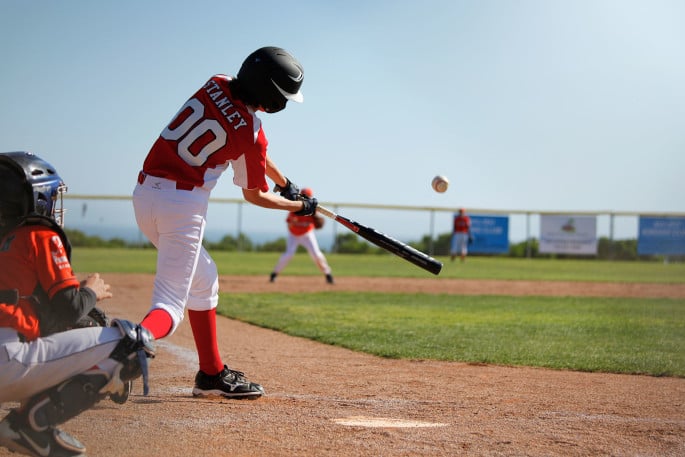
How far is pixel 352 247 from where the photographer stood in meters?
31.3

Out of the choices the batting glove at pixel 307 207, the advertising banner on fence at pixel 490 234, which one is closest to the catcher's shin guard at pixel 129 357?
the batting glove at pixel 307 207

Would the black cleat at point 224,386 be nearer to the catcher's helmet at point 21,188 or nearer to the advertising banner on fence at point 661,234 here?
the catcher's helmet at point 21,188

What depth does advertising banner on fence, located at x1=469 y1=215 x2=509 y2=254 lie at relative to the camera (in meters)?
28.9

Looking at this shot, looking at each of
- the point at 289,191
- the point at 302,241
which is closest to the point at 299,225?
the point at 302,241

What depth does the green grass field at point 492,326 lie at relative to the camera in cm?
642

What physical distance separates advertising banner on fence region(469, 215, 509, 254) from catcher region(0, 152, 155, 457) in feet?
87.0

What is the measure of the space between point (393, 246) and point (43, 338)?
251cm

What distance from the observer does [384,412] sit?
405 cm


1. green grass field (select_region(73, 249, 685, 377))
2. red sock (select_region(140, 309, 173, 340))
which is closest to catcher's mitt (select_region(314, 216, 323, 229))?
green grass field (select_region(73, 249, 685, 377))

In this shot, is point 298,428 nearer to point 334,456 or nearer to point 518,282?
point 334,456

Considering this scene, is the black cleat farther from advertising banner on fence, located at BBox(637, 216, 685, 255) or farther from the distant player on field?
advertising banner on fence, located at BBox(637, 216, 685, 255)

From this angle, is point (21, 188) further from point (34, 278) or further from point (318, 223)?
point (318, 223)

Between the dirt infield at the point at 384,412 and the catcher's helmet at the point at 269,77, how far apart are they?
1843mm

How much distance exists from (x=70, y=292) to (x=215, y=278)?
1386 millimetres
